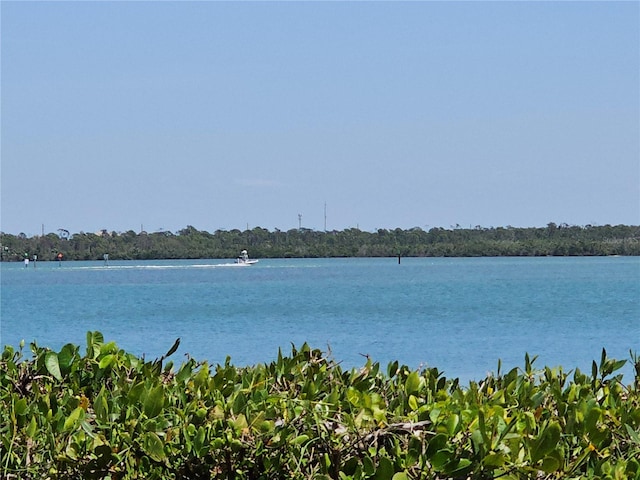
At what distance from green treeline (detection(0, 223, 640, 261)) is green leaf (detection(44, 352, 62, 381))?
108652 mm

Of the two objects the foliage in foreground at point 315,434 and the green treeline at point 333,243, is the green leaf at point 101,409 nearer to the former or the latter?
the foliage in foreground at point 315,434

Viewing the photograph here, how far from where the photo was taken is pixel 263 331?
27.9 meters

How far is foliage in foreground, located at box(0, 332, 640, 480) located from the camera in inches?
81.9

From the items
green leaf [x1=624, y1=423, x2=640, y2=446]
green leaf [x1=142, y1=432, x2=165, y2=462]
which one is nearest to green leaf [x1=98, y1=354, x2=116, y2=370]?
green leaf [x1=142, y1=432, x2=165, y2=462]

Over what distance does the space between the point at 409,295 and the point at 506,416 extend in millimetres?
45821

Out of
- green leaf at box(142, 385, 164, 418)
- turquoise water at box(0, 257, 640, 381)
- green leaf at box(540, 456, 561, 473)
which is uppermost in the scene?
green leaf at box(142, 385, 164, 418)

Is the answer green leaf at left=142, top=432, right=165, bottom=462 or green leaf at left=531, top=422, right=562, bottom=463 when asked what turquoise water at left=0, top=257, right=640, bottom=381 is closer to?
green leaf at left=142, top=432, right=165, bottom=462

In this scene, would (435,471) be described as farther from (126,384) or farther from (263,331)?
(263,331)

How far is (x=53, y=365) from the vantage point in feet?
8.59

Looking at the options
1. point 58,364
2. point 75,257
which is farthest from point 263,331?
point 75,257

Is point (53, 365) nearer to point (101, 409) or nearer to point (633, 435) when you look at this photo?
point (101, 409)

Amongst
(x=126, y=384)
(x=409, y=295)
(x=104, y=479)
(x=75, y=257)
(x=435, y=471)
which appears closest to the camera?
(x=435, y=471)

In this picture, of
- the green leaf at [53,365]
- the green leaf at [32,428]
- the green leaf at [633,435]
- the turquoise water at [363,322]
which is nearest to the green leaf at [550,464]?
the green leaf at [633,435]

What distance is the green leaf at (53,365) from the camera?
2.61 meters
